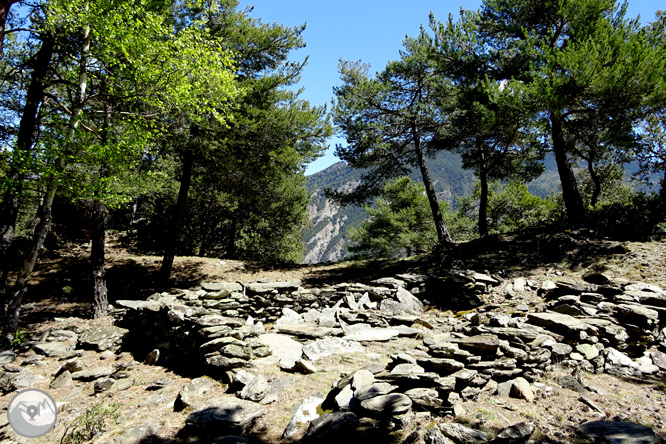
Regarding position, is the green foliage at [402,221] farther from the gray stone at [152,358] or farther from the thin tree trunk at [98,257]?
the gray stone at [152,358]

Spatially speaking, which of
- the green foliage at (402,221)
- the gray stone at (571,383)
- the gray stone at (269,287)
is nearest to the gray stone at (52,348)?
the gray stone at (269,287)

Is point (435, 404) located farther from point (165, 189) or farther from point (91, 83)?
point (165, 189)

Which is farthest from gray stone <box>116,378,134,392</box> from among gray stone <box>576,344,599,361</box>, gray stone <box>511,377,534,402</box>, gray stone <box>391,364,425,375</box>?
gray stone <box>576,344,599,361</box>

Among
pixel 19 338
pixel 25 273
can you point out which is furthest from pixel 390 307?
pixel 19 338

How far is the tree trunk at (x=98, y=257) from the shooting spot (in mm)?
8461

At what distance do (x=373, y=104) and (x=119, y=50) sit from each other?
879 cm

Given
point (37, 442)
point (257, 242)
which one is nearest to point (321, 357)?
point (37, 442)

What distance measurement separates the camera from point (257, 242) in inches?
928

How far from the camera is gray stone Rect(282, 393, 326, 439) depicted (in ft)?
11.4

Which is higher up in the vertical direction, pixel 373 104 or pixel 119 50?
pixel 373 104

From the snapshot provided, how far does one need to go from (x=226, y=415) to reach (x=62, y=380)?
4.20m

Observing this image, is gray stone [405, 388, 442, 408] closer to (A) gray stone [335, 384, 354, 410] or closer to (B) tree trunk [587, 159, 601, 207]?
(A) gray stone [335, 384, 354, 410]

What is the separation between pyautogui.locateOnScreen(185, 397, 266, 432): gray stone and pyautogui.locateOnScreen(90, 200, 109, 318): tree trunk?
6.78 meters

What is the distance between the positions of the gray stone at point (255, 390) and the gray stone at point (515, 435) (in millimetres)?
2891
